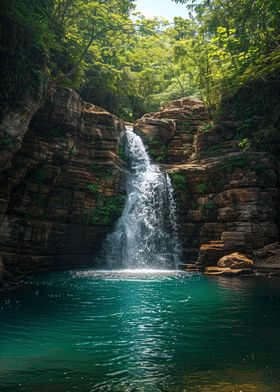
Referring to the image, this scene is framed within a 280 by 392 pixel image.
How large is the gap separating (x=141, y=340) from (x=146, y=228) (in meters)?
16.0

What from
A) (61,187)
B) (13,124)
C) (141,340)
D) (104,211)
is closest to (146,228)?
(104,211)

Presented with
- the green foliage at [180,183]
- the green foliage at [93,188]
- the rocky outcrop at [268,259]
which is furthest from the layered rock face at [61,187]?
the rocky outcrop at [268,259]

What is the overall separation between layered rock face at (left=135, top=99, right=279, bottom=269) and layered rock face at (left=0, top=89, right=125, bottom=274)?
199 inches

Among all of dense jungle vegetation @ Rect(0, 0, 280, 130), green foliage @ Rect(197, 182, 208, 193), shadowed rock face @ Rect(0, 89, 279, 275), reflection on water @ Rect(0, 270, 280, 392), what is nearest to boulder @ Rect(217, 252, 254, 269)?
shadowed rock face @ Rect(0, 89, 279, 275)

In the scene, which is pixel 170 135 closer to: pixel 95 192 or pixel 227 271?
pixel 95 192

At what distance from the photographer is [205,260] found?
19.9 m

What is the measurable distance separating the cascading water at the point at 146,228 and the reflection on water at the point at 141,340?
9.08m

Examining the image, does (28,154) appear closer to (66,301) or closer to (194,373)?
(66,301)

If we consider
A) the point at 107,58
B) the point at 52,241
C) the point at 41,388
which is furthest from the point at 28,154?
the point at 41,388

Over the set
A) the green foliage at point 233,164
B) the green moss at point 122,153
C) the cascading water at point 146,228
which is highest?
the green moss at point 122,153

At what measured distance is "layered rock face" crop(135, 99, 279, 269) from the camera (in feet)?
65.2

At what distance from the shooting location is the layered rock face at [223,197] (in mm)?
19875

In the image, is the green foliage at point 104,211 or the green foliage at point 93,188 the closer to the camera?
the green foliage at point 104,211

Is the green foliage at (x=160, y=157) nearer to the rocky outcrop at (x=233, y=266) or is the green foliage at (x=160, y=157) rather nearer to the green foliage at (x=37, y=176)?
the green foliage at (x=37, y=176)
